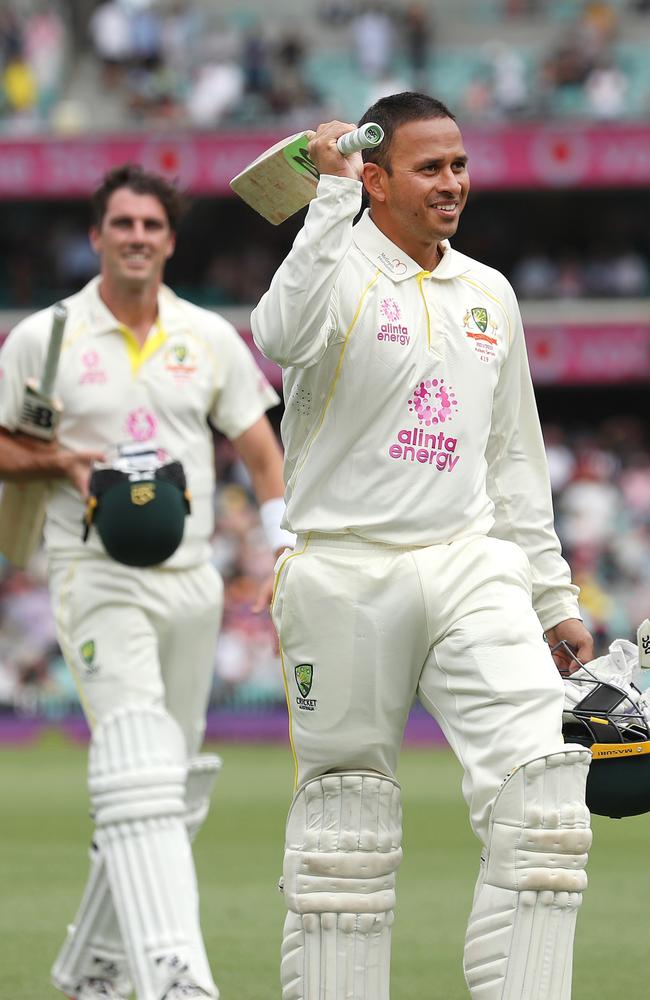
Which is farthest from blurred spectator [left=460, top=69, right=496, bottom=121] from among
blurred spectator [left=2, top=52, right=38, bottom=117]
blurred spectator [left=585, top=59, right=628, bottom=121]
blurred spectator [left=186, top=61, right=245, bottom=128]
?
blurred spectator [left=2, top=52, right=38, bottom=117]

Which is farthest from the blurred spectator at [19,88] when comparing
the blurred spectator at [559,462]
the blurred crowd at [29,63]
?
the blurred spectator at [559,462]

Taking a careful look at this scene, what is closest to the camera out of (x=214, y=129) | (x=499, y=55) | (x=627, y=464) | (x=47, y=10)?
(x=627, y=464)

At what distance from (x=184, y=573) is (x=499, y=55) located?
16.9 metres

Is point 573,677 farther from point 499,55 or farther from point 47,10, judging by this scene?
point 47,10

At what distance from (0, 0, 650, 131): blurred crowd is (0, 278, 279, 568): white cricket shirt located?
14694 mm

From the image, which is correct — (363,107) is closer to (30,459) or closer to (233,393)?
(233,393)

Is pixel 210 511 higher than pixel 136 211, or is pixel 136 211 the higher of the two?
pixel 136 211

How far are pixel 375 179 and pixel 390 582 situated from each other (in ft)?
2.98

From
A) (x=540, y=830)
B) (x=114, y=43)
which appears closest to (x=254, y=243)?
(x=114, y=43)

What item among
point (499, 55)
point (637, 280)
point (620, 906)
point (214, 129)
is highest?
point (499, 55)

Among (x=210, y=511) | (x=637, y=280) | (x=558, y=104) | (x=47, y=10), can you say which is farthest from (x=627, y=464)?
(x=210, y=511)

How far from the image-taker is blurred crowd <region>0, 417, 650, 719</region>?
14492 mm

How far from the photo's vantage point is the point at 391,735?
401 centimetres

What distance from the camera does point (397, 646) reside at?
156 inches
